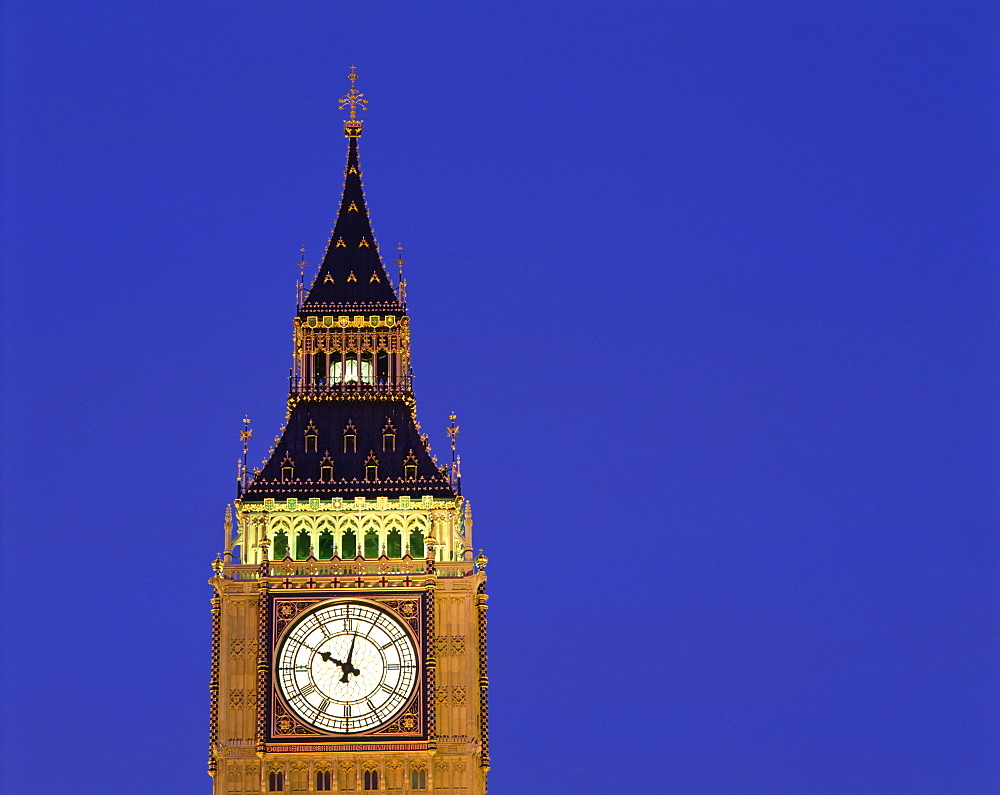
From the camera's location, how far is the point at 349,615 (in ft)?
A: 238

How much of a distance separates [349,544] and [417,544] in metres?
1.93

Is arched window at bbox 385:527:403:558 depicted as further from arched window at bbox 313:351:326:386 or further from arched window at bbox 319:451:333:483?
arched window at bbox 313:351:326:386

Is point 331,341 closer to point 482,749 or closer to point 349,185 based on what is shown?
point 349,185

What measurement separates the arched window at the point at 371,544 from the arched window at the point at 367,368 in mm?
5482

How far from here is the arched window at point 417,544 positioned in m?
74.3

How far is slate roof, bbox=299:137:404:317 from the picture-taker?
78438mm

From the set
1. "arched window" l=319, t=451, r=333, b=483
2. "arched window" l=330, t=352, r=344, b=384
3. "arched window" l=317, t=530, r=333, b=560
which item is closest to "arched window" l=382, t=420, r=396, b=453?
"arched window" l=319, t=451, r=333, b=483

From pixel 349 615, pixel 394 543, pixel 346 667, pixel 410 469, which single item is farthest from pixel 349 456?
pixel 346 667

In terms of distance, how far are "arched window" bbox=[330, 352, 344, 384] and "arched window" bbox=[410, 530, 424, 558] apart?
5.85m

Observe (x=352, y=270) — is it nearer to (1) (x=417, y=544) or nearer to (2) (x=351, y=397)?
(2) (x=351, y=397)

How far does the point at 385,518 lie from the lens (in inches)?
2933

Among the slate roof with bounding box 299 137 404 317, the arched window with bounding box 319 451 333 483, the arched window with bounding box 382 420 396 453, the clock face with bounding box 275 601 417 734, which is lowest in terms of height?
the clock face with bounding box 275 601 417 734

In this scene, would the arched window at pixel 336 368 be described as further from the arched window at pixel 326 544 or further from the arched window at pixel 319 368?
the arched window at pixel 326 544

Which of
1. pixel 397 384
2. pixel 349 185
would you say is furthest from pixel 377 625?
pixel 349 185
